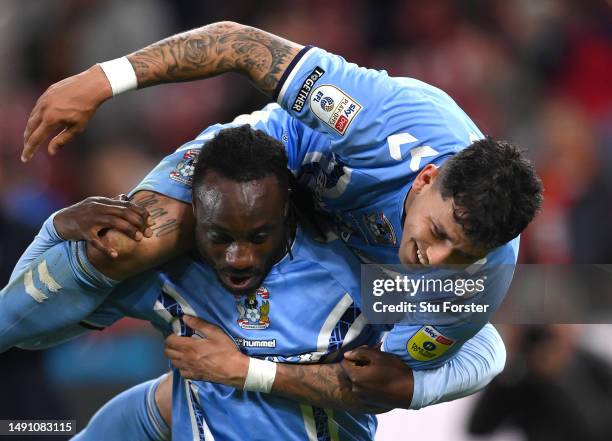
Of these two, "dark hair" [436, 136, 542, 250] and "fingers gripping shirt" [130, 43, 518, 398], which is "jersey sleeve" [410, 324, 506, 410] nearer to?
"fingers gripping shirt" [130, 43, 518, 398]

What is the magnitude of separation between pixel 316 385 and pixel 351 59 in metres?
2.46

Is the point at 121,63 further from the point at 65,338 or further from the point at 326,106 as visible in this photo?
the point at 65,338

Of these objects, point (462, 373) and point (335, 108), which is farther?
point (462, 373)

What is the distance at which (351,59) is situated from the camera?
4.66 meters

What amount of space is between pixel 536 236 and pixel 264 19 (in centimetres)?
153

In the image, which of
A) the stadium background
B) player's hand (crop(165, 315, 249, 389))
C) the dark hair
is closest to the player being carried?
the dark hair

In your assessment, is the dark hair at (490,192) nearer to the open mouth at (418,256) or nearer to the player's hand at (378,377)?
the open mouth at (418,256)

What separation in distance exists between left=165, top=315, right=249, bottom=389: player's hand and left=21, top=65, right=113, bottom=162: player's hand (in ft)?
1.82

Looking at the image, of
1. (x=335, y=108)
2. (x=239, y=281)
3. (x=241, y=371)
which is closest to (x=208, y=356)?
(x=241, y=371)

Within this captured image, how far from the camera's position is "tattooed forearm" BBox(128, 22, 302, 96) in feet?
7.95

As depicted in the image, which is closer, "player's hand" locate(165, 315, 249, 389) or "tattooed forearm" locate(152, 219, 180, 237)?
"tattooed forearm" locate(152, 219, 180, 237)

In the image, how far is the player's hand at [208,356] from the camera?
96.0 inches

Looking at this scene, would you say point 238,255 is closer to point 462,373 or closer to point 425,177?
point 425,177

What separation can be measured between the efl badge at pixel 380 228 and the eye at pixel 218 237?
37 centimetres
